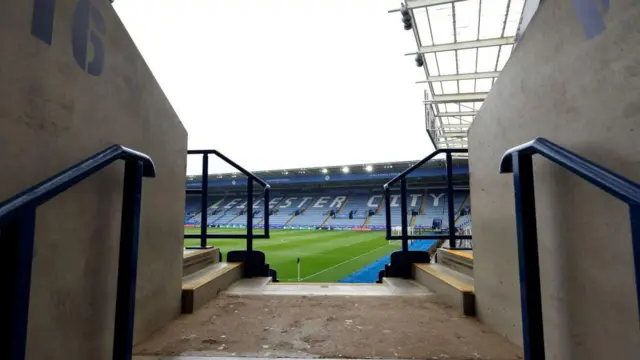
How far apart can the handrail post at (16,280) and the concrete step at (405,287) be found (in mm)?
2542

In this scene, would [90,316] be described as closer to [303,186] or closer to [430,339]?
[430,339]

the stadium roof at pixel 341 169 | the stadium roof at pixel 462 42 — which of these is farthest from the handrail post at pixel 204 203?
the stadium roof at pixel 341 169

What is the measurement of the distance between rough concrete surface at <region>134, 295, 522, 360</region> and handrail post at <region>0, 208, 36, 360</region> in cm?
91

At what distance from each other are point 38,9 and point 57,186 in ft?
1.80

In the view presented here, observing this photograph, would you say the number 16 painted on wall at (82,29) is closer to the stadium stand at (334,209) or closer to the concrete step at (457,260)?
the concrete step at (457,260)

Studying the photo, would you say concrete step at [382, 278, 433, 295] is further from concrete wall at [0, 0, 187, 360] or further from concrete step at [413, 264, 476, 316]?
concrete wall at [0, 0, 187, 360]

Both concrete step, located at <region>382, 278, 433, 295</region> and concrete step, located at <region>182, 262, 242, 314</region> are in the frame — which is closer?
concrete step, located at <region>182, 262, 242, 314</region>

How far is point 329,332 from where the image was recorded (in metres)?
1.87

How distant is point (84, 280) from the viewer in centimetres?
116

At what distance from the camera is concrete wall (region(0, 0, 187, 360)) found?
0.92 metres

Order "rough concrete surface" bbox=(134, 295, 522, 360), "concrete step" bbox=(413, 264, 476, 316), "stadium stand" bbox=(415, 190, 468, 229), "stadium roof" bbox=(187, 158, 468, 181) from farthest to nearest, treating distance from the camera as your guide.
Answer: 1. "stadium roof" bbox=(187, 158, 468, 181)
2. "stadium stand" bbox=(415, 190, 468, 229)
3. "concrete step" bbox=(413, 264, 476, 316)
4. "rough concrete surface" bbox=(134, 295, 522, 360)

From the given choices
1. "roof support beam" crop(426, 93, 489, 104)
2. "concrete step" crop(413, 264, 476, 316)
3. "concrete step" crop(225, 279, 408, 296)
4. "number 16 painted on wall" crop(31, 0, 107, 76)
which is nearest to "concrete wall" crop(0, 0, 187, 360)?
"number 16 painted on wall" crop(31, 0, 107, 76)

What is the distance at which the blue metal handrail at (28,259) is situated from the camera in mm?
720

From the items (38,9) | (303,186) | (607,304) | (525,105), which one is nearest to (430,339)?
(607,304)
